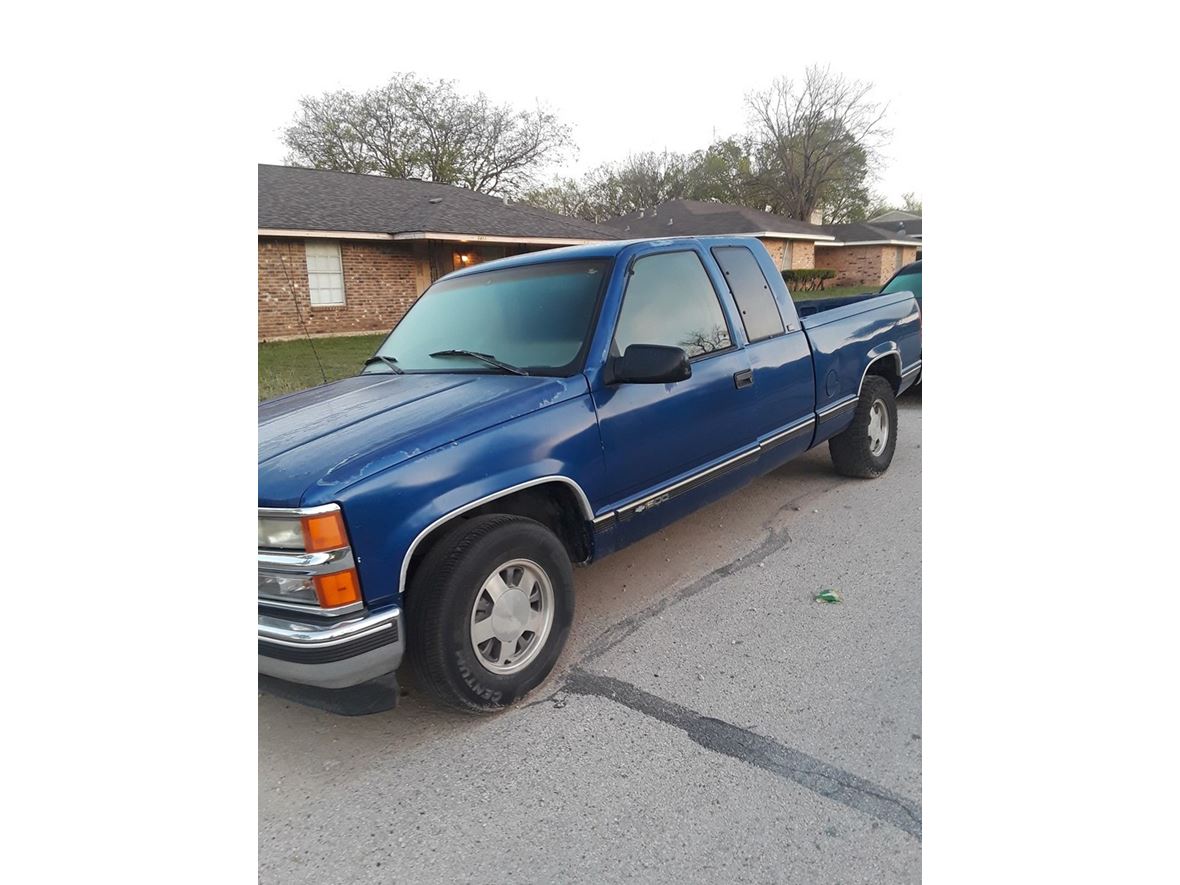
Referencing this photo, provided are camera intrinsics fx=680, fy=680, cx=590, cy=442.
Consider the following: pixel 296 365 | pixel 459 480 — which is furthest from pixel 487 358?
pixel 296 365

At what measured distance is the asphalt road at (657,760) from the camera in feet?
6.64

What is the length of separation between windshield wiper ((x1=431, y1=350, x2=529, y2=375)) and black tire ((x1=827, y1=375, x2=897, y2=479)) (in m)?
2.92

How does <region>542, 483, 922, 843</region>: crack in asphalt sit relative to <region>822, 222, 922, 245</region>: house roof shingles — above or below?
below

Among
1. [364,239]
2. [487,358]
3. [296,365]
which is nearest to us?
[487,358]

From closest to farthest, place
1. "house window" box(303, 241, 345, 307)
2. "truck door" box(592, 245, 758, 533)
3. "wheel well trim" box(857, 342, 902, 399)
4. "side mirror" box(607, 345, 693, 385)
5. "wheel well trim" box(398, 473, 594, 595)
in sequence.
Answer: "wheel well trim" box(398, 473, 594, 595), "side mirror" box(607, 345, 693, 385), "truck door" box(592, 245, 758, 533), "wheel well trim" box(857, 342, 902, 399), "house window" box(303, 241, 345, 307)

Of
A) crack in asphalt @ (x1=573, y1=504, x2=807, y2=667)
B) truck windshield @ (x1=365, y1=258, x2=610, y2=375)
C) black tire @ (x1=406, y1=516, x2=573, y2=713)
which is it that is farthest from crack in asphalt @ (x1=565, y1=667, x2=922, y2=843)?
truck windshield @ (x1=365, y1=258, x2=610, y2=375)

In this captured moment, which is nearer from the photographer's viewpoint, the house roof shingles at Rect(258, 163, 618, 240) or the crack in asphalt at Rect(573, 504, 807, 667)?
the crack in asphalt at Rect(573, 504, 807, 667)

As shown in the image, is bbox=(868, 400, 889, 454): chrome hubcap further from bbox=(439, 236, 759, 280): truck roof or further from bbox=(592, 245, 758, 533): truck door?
bbox=(439, 236, 759, 280): truck roof

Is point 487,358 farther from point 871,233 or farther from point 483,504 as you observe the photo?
point 871,233

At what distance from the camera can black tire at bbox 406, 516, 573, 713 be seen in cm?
243

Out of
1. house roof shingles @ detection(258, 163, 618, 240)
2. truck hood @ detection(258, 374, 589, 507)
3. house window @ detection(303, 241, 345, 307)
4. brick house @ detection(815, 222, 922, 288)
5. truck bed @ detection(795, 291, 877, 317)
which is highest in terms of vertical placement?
brick house @ detection(815, 222, 922, 288)

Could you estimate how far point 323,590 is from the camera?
222 cm

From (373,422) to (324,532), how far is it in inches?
23.3

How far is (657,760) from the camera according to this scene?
2.39 m
